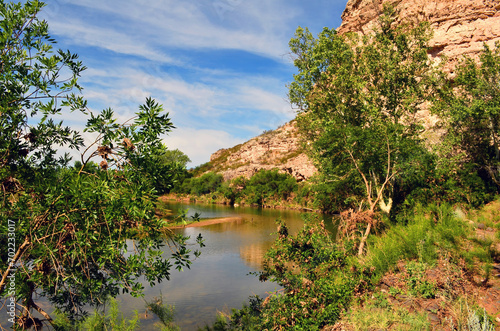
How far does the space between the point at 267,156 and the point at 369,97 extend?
77306mm

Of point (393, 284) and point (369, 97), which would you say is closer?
point (393, 284)

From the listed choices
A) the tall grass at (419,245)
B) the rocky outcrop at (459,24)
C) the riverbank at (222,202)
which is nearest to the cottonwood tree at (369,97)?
the tall grass at (419,245)

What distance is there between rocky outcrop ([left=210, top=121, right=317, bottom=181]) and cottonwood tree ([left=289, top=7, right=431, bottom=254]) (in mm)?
49831

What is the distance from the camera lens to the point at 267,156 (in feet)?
306

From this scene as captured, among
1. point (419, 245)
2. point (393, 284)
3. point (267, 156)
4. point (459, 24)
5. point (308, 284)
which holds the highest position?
point (459, 24)

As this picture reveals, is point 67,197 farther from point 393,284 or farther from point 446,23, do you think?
point 446,23

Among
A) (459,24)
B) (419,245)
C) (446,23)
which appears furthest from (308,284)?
(446,23)

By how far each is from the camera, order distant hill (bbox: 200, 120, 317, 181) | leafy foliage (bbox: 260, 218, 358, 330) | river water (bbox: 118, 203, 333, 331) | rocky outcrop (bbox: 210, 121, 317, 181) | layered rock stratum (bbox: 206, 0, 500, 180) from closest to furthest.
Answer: leafy foliage (bbox: 260, 218, 358, 330) → river water (bbox: 118, 203, 333, 331) → layered rock stratum (bbox: 206, 0, 500, 180) → distant hill (bbox: 200, 120, 317, 181) → rocky outcrop (bbox: 210, 121, 317, 181)

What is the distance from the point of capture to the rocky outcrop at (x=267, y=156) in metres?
79.8

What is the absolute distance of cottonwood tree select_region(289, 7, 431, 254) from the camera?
48.5 ft

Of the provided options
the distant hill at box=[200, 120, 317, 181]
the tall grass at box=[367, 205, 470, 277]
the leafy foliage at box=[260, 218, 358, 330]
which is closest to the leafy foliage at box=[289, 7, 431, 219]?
the tall grass at box=[367, 205, 470, 277]

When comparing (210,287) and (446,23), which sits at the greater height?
(446,23)

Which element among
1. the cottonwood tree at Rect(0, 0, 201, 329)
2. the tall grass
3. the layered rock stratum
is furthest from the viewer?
the layered rock stratum

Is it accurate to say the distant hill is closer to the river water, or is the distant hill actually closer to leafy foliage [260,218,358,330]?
the river water
